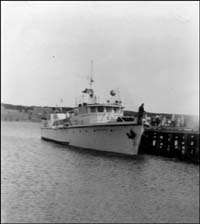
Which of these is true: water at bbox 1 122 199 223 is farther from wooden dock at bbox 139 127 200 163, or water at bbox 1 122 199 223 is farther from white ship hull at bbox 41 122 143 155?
white ship hull at bbox 41 122 143 155

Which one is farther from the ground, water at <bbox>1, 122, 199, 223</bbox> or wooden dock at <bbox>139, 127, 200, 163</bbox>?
wooden dock at <bbox>139, 127, 200, 163</bbox>

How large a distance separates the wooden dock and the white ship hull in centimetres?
467

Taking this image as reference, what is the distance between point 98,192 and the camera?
22.0 meters

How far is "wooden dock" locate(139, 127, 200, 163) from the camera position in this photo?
4006 centimetres

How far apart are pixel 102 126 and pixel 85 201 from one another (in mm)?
22073

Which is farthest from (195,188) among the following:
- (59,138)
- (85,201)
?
(59,138)

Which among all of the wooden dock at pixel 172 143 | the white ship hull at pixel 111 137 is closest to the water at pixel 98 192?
the wooden dock at pixel 172 143

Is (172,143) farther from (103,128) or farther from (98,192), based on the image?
(98,192)

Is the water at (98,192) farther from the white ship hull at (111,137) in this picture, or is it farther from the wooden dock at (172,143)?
the white ship hull at (111,137)

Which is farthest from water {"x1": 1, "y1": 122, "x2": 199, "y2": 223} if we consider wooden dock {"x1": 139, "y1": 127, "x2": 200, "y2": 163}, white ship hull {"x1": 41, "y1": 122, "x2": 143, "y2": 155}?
white ship hull {"x1": 41, "y1": 122, "x2": 143, "y2": 155}

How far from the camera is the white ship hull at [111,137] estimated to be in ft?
132

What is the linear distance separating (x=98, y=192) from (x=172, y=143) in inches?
888

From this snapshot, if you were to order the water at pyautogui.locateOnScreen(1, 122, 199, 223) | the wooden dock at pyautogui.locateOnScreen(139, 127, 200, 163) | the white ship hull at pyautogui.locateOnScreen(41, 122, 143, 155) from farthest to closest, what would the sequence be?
the white ship hull at pyautogui.locateOnScreen(41, 122, 143, 155), the wooden dock at pyautogui.locateOnScreen(139, 127, 200, 163), the water at pyautogui.locateOnScreen(1, 122, 199, 223)

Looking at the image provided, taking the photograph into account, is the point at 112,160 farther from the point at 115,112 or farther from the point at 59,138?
the point at 59,138
